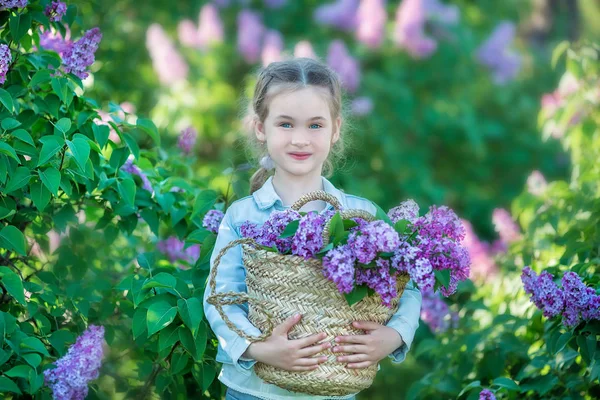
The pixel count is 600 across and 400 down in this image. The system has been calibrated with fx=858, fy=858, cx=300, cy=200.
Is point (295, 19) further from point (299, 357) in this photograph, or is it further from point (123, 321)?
point (299, 357)

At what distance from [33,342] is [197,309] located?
1.58 ft

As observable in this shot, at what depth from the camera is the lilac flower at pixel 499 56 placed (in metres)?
6.74

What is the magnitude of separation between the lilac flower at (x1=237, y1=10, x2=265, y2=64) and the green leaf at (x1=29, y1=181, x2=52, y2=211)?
159 inches

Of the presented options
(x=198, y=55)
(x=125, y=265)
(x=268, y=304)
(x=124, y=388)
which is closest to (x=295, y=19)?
(x=198, y=55)

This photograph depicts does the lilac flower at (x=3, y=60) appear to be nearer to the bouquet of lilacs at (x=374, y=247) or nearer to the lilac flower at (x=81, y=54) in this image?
the lilac flower at (x=81, y=54)

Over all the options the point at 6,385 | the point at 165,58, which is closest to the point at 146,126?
the point at 6,385

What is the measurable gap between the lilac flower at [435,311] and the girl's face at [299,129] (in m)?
1.18

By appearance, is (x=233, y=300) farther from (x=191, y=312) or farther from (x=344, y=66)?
(x=344, y=66)

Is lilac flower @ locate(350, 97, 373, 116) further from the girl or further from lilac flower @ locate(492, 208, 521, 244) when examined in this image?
the girl

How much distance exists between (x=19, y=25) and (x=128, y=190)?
58 cm

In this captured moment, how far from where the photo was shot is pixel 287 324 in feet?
6.91

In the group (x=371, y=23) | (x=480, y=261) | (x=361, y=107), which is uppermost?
(x=371, y=23)

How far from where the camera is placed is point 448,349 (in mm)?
3344

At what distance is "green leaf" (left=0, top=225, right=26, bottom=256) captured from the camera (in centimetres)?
244
